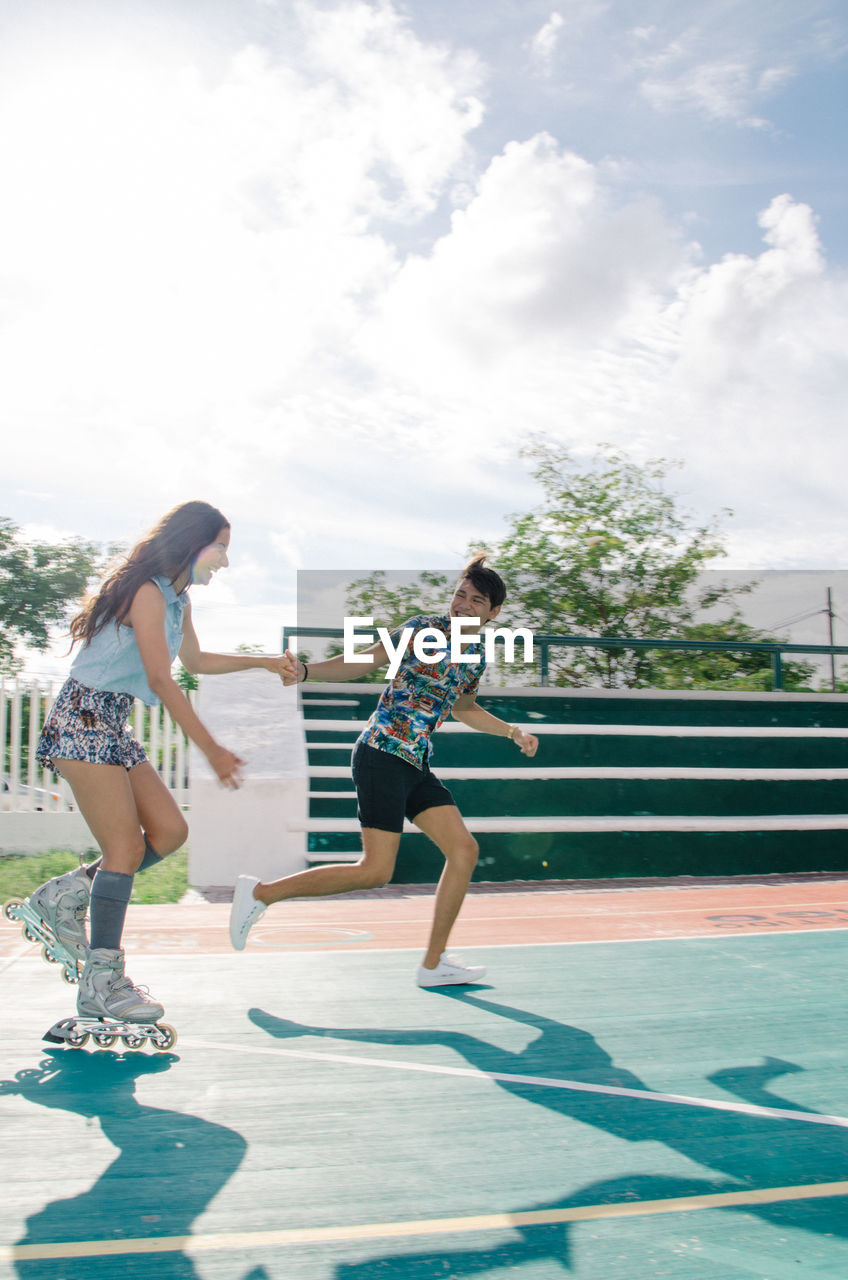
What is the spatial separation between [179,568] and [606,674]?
360 inches

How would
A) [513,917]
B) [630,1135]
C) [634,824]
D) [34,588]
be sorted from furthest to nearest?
[34,588] → [634,824] → [513,917] → [630,1135]

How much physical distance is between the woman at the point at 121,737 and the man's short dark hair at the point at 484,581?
4.02 ft

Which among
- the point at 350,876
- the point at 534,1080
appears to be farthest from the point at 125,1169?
the point at 350,876

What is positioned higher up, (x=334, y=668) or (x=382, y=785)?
(x=334, y=668)

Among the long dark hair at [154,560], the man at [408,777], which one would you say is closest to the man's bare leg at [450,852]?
the man at [408,777]

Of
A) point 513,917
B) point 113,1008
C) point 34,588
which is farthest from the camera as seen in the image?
point 34,588

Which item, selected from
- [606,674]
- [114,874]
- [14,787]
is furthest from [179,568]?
[606,674]

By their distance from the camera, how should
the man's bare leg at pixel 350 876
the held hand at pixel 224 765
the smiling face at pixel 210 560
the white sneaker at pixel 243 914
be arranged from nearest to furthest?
the held hand at pixel 224 765 < the smiling face at pixel 210 560 < the man's bare leg at pixel 350 876 < the white sneaker at pixel 243 914

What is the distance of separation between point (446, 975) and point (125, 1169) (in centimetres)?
217

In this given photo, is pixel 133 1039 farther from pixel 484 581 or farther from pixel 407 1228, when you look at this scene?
pixel 484 581

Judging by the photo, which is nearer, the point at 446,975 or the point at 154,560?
the point at 154,560

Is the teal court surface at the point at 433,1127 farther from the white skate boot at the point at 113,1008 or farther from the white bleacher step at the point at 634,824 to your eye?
the white bleacher step at the point at 634,824

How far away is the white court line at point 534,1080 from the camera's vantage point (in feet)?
9.87

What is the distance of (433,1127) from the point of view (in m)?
2.85
